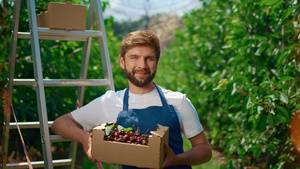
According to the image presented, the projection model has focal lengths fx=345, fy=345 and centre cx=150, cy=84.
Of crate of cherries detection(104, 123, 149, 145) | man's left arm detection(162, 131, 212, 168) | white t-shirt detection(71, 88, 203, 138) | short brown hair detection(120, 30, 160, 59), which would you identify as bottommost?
man's left arm detection(162, 131, 212, 168)

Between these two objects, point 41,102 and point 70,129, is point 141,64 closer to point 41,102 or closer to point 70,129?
point 70,129

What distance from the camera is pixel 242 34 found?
12.1 feet

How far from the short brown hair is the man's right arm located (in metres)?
0.51

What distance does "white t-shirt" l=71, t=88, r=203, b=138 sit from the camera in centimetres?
192

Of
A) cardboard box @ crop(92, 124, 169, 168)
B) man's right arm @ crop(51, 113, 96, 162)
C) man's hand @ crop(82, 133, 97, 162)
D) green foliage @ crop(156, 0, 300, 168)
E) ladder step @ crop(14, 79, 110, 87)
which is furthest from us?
green foliage @ crop(156, 0, 300, 168)

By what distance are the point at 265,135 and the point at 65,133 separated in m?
2.31

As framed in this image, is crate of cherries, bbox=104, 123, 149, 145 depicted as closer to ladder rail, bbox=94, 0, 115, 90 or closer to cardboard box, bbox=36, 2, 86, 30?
ladder rail, bbox=94, 0, 115, 90

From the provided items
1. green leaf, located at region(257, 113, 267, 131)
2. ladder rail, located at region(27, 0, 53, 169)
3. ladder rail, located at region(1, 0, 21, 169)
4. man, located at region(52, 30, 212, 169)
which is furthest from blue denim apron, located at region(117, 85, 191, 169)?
ladder rail, located at region(1, 0, 21, 169)

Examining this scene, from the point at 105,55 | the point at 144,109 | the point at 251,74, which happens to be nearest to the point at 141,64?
the point at 144,109

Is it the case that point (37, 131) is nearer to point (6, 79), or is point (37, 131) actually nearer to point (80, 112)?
point (6, 79)

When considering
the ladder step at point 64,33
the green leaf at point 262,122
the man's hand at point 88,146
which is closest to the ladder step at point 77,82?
the ladder step at point 64,33

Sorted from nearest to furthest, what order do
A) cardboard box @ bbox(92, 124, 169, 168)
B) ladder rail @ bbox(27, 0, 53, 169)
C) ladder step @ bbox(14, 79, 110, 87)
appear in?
cardboard box @ bbox(92, 124, 169, 168), ladder rail @ bbox(27, 0, 53, 169), ladder step @ bbox(14, 79, 110, 87)

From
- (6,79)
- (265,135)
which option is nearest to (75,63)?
(6,79)

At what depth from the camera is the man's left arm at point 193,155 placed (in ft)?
5.30
